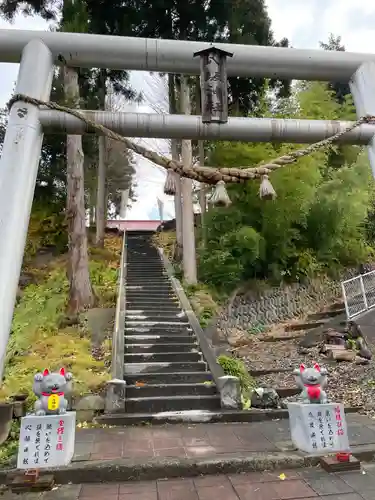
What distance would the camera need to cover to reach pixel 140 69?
3.69 m

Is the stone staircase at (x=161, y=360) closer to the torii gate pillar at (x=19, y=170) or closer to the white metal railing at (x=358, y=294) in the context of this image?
the torii gate pillar at (x=19, y=170)

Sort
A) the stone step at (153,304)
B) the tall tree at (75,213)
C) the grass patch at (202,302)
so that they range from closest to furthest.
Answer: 1. the tall tree at (75,213)
2. the grass patch at (202,302)
3. the stone step at (153,304)

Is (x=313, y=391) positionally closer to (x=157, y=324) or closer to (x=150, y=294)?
(x=157, y=324)

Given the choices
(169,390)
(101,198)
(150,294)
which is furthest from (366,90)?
(101,198)

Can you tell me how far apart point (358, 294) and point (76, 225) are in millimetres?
7378

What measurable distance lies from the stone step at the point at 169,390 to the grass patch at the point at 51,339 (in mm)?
487

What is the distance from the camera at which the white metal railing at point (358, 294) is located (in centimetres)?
1018

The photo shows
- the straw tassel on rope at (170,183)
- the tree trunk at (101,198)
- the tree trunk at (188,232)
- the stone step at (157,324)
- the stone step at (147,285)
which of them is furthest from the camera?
the tree trunk at (101,198)

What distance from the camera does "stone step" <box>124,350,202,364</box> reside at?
7.12m

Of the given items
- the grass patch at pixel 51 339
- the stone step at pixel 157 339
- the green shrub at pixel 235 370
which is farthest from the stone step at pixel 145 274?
the green shrub at pixel 235 370

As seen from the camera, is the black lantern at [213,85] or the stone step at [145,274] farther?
the stone step at [145,274]

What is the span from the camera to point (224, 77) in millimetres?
3619

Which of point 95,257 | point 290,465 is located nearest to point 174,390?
point 290,465

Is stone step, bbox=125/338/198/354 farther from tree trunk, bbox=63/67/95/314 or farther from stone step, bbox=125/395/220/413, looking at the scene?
tree trunk, bbox=63/67/95/314
